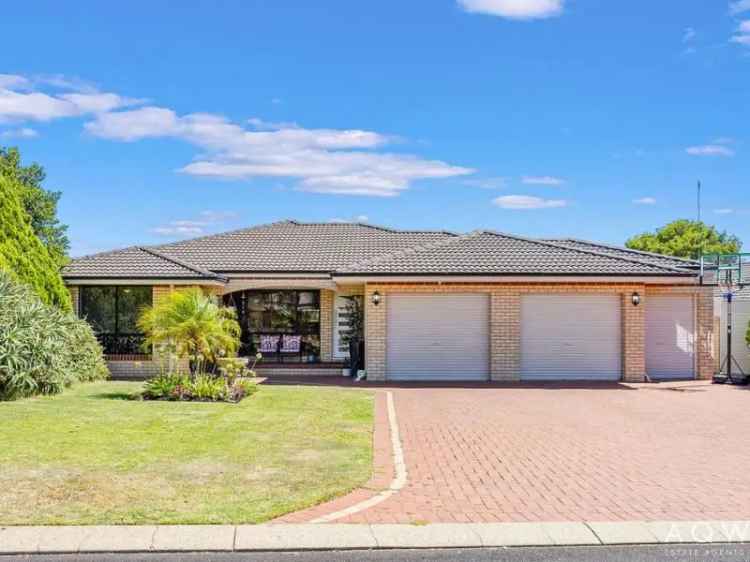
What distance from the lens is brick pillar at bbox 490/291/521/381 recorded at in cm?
2102

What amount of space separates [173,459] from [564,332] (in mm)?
14232

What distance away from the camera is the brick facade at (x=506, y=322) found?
2103 cm

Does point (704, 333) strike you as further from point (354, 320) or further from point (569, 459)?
point (569, 459)

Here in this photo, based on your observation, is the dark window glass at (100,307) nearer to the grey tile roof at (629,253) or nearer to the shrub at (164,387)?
the shrub at (164,387)

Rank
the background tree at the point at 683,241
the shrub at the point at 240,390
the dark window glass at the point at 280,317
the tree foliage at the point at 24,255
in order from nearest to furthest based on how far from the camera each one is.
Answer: the shrub at the point at 240,390 → the tree foliage at the point at 24,255 → the dark window glass at the point at 280,317 → the background tree at the point at 683,241

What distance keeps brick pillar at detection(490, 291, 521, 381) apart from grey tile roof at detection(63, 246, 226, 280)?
7.83 meters

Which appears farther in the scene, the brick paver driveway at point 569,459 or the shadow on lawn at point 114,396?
the shadow on lawn at point 114,396

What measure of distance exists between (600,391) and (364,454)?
1051cm

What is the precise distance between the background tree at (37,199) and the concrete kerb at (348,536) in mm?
30075

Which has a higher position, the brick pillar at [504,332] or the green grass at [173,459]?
the brick pillar at [504,332]

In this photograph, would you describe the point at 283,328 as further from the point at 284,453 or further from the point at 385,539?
the point at 385,539

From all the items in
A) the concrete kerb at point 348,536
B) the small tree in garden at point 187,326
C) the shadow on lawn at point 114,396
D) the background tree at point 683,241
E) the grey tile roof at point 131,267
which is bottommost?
the concrete kerb at point 348,536

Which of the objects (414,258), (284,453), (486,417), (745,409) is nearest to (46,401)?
(284,453)

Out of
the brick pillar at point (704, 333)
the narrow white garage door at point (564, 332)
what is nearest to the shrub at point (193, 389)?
the narrow white garage door at point (564, 332)
